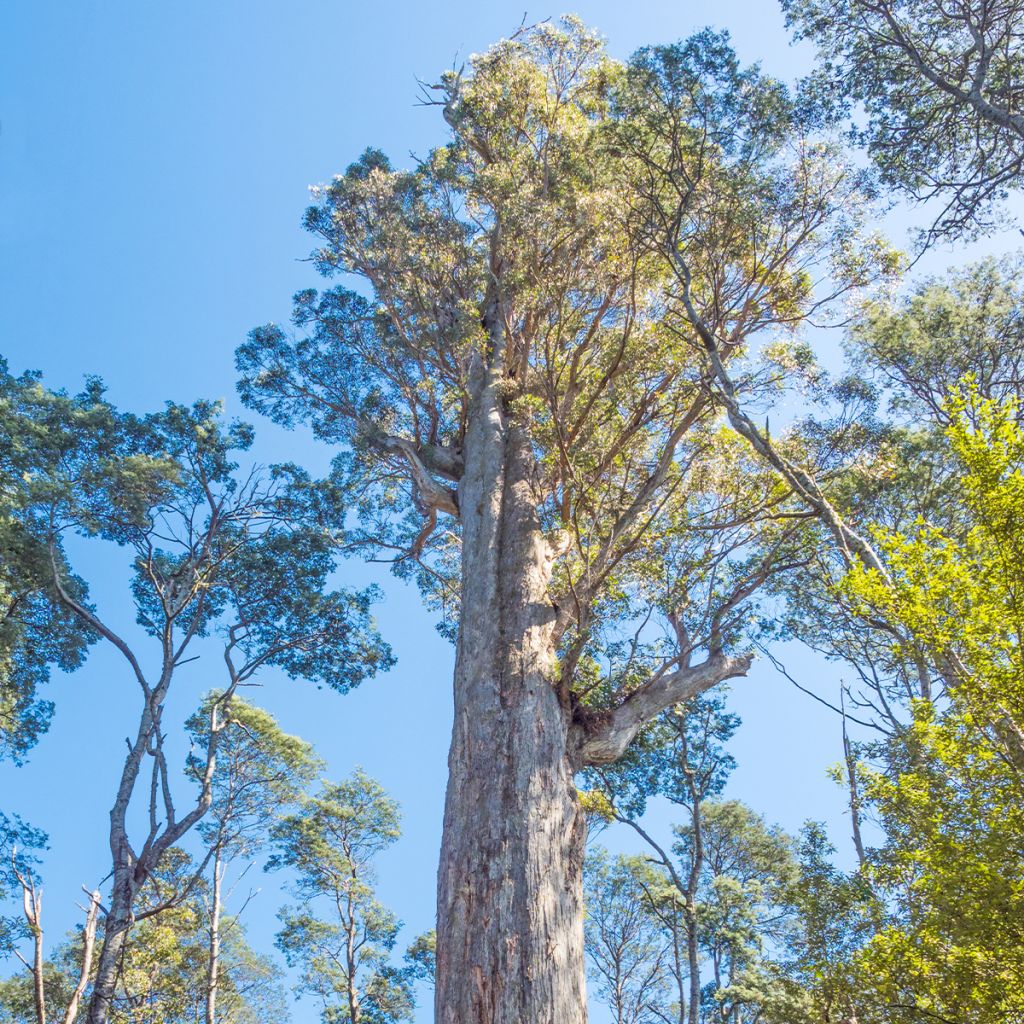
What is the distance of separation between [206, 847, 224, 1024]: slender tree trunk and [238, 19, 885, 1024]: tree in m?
6.50

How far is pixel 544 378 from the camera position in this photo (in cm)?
788

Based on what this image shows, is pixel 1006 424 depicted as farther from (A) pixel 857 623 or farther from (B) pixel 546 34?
(B) pixel 546 34

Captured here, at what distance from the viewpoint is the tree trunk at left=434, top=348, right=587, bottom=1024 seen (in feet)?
13.8

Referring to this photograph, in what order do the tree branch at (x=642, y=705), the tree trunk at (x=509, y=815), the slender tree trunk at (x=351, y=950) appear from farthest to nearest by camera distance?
the slender tree trunk at (x=351, y=950) → the tree branch at (x=642, y=705) → the tree trunk at (x=509, y=815)

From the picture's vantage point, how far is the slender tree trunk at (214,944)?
11.6 m

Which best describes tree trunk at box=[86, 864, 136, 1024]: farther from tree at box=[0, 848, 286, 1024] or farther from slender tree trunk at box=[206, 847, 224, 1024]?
slender tree trunk at box=[206, 847, 224, 1024]

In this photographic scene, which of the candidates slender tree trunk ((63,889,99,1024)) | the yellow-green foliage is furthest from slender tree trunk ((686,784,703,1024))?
slender tree trunk ((63,889,99,1024))

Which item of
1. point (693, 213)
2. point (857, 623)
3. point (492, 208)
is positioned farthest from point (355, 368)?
point (857, 623)

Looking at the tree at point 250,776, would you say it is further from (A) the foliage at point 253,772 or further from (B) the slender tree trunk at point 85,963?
(B) the slender tree trunk at point 85,963

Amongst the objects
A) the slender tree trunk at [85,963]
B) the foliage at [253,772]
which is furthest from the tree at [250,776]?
the slender tree trunk at [85,963]

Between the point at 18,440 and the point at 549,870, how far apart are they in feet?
29.0

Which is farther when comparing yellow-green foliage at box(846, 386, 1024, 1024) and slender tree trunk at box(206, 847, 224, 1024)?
slender tree trunk at box(206, 847, 224, 1024)

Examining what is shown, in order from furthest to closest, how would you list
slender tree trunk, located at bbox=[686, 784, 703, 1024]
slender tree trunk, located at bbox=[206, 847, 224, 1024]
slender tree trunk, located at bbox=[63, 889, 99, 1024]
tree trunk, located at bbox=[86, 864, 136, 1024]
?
slender tree trunk, located at bbox=[206, 847, 224, 1024]
slender tree trunk, located at bbox=[686, 784, 703, 1024]
tree trunk, located at bbox=[86, 864, 136, 1024]
slender tree trunk, located at bbox=[63, 889, 99, 1024]

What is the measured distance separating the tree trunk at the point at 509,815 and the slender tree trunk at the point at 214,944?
8.84 m
